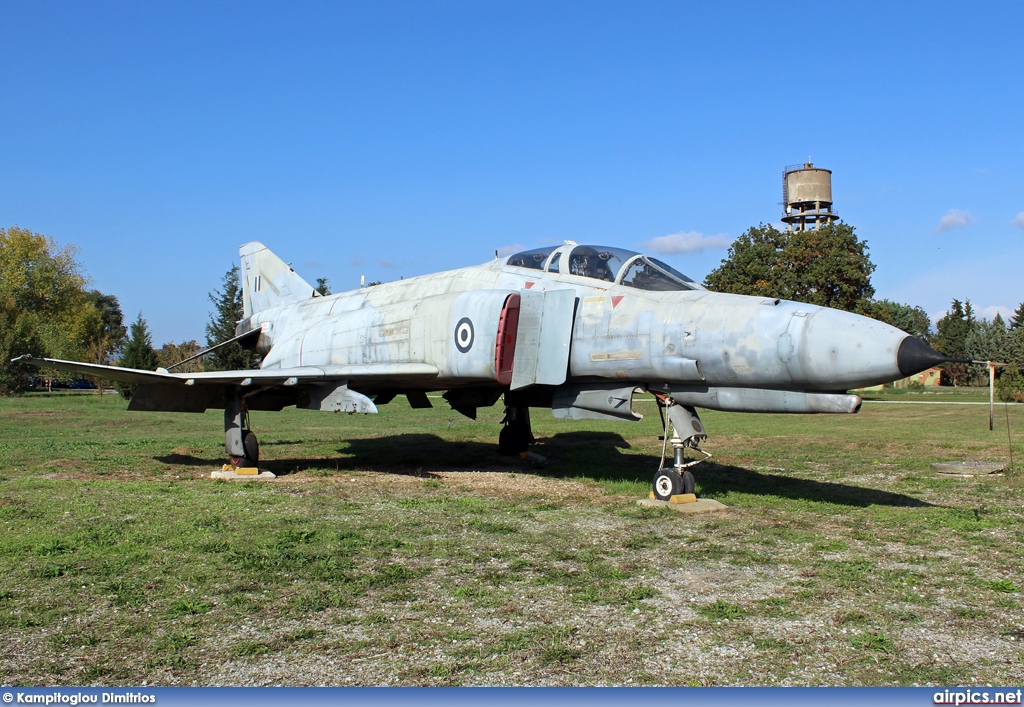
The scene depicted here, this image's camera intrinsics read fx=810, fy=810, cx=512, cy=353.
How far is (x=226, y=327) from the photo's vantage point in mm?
44719

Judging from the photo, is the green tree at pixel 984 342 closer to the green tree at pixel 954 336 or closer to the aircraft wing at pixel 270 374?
the green tree at pixel 954 336

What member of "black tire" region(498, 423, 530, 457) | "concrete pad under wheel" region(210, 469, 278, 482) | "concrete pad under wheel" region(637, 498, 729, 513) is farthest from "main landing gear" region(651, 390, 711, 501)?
"concrete pad under wheel" region(210, 469, 278, 482)

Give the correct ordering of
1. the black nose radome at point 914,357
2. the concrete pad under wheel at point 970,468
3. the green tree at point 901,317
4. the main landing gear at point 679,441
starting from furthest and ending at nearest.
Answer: the green tree at point 901,317 < the concrete pad under wheel at point 970,468 < the main landing gear at point 679,441 < the black nose radome at point 914,357

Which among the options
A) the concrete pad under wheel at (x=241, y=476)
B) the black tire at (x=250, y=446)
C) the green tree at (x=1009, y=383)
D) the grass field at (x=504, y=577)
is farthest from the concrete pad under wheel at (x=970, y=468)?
the black tire at (x=250, y=446)

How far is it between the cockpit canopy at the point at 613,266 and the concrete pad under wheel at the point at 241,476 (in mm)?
4962

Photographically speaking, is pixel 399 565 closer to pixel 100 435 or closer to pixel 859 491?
pixel 859 491

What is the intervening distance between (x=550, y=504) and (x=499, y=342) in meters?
2.09

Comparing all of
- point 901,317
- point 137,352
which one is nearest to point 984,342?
point 901,317

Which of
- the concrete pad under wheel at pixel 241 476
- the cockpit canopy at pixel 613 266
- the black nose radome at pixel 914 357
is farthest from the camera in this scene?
the concrete pad under wheel at pixel 241 476

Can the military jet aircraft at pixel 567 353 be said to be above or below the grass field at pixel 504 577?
above

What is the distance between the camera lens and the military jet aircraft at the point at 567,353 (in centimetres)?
792

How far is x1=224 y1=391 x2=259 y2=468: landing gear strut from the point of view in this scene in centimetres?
1210

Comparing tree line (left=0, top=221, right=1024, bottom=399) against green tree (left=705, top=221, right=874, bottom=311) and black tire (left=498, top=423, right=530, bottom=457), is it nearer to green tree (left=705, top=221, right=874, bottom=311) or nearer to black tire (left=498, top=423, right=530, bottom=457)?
green tree (left=705, top=221, right=874, bottom=311)

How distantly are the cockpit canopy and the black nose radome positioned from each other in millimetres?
2740
